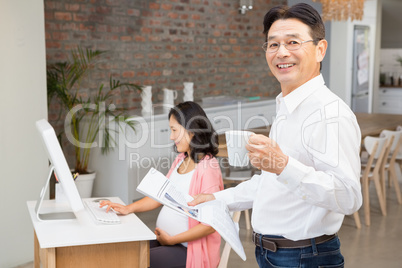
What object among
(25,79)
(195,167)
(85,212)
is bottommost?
(85,212)

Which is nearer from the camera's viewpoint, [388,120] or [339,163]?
[339,163]

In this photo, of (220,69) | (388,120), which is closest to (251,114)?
(220,69)

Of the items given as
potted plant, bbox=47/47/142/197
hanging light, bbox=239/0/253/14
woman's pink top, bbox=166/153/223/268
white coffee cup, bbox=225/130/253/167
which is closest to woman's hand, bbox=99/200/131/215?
woman's pink top, bbox=166/153/223/268

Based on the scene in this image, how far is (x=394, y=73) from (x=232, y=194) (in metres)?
9.90

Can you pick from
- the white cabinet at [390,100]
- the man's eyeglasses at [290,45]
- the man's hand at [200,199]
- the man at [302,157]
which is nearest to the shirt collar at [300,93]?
the man at [302,157]

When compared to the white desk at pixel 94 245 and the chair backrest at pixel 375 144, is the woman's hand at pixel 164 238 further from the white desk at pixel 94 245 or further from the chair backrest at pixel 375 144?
the chair backrest at pixel 375 144

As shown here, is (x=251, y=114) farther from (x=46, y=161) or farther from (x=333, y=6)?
(x=46, y=161)

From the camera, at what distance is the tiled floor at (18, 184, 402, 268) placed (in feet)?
12.9

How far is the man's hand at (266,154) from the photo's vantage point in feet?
4.27

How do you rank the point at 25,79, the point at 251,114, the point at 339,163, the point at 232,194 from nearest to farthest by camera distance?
the point at 339,163
the point at 232,194
the point at 25,79
the point at 251,114

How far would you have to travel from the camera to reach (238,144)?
1542 mm

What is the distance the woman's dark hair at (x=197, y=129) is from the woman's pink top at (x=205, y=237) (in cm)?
6

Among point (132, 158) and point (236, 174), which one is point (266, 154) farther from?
point (236, 174)

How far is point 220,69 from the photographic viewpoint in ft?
24.6
